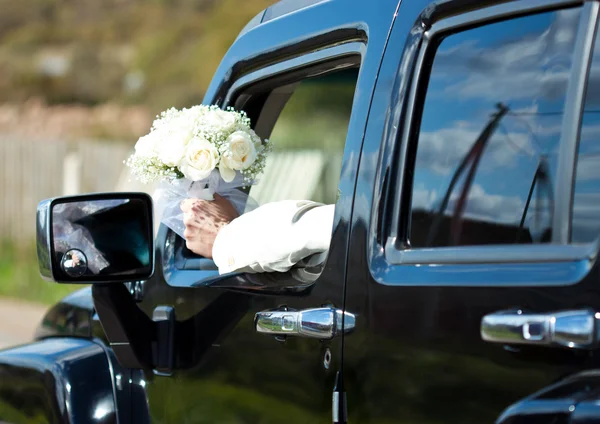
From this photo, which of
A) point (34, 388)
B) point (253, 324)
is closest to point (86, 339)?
point (34, 388)

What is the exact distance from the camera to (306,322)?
2.22 meters

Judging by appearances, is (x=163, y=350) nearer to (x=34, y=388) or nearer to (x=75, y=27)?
(x=34, y=388)

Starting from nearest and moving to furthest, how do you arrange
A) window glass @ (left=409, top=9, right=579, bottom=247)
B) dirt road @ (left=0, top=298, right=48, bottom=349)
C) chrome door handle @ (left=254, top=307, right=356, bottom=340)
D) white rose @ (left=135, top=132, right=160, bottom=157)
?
window glass @ (left=409, top=9, right=579, bottom=247) < chrome door handle @ (left=254, top=307, right=356, bottom=340) < white rose @ (left=135, top=132, right=160, bottom=157) < dirt road @ (left=0, top=298, right=48, bottom=349)

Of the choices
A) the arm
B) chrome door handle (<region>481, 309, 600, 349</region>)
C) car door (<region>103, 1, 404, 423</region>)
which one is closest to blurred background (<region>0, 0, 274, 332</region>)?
car door (<region>103, 1, 404, 423</region>)

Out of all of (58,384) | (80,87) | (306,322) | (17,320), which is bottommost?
(17,320)

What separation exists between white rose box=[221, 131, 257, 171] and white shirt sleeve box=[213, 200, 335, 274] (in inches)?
8.0

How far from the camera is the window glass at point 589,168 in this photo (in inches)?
68.2

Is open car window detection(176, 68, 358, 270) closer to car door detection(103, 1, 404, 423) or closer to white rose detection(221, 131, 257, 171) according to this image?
car door detection(103, 1, 404, 423)

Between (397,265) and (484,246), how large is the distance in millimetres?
225

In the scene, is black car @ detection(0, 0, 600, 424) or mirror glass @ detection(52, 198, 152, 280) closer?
black car @ detection(0, 0, 600, 424)

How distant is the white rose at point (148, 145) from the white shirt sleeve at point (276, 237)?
0.36 metres

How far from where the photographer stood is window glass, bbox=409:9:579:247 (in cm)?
185

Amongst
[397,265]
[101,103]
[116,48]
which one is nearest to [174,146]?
[397,265]

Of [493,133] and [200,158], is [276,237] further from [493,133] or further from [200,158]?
[493,133]
